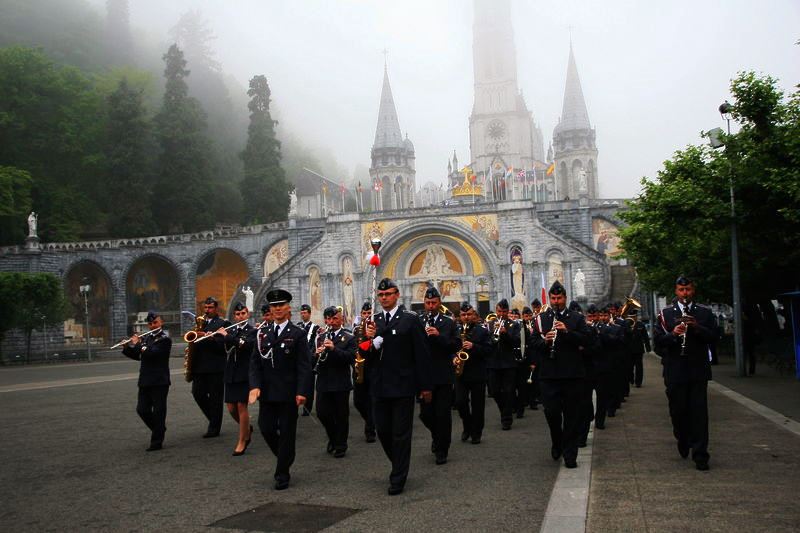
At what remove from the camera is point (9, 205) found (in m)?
49.8

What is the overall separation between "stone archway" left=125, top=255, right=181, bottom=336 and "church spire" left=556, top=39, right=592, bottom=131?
42.1 metres

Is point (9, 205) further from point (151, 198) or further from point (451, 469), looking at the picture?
point (451, 469)

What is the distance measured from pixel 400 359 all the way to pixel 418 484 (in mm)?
1323

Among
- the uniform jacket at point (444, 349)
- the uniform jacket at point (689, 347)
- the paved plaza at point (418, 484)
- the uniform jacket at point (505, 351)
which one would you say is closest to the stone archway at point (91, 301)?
the paved plaza at point (418, 484)

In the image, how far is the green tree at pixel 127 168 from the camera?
190 feet

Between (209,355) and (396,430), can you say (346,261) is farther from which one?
(396,430)

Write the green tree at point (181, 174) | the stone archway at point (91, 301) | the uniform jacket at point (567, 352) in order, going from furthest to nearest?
the green tree at point (181, 174) < the stone archway at point (91, 301) < the uniform jacket at point (567, 352)

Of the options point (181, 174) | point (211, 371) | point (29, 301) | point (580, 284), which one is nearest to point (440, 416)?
point (211, 371)

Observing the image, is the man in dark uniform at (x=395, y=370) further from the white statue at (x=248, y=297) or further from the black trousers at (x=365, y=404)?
the white statue at (x=248, y=297)

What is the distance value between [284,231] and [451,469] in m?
47.1

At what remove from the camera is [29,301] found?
42.5 m

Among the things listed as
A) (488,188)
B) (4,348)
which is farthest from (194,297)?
(488,188)

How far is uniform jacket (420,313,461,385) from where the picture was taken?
9961mm

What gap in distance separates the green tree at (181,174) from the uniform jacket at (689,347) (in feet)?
180
